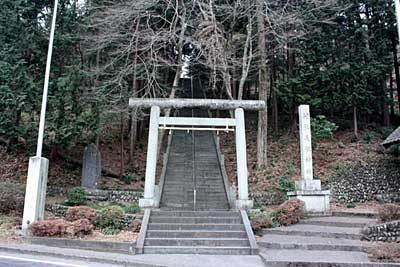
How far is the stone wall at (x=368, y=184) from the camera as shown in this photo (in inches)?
606

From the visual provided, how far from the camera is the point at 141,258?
8070 mm

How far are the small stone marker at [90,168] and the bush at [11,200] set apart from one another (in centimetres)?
357

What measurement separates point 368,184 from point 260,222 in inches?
316

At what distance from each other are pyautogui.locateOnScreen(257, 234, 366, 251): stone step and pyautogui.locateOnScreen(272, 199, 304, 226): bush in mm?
1355

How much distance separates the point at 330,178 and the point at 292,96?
5060 millimetres

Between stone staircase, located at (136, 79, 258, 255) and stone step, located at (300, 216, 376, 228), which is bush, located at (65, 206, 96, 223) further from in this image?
stone step, located at (300, 216, 376, 228)

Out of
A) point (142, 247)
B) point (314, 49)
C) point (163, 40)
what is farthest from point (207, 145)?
point (142, 247)

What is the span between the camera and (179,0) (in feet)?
53.7

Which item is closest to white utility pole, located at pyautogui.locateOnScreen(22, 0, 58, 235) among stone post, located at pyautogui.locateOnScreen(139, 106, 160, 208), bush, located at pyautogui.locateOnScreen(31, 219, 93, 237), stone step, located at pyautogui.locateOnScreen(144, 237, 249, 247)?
bush, located at pyautogui.locateOnScreen(31, 219, 93, 237)

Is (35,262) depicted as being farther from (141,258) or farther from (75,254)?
(141,258)

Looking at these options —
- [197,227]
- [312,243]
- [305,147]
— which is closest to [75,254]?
[197,227]

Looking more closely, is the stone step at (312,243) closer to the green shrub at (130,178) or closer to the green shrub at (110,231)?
the green shrub at (110,231)

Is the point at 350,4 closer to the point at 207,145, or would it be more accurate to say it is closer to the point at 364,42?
the point at 364,42

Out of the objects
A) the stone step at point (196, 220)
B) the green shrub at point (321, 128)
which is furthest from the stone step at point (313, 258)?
the green shrub at point (321, 128)
